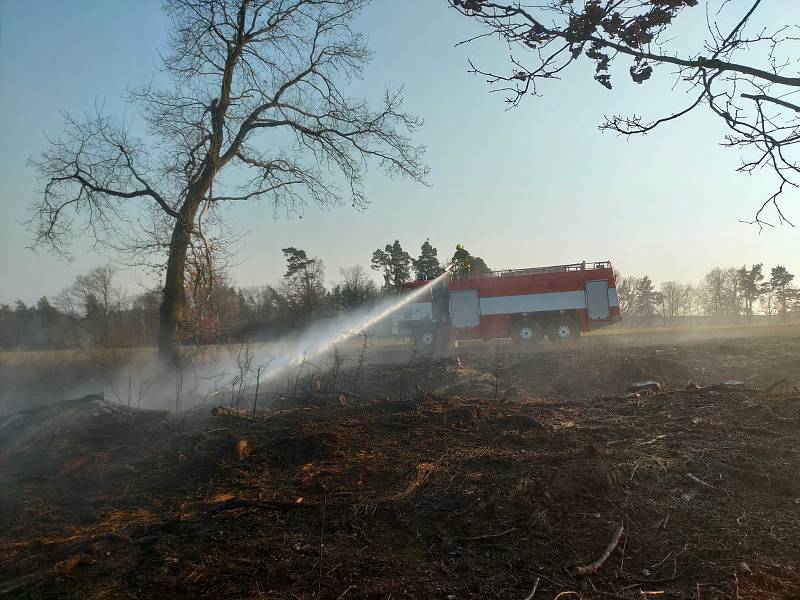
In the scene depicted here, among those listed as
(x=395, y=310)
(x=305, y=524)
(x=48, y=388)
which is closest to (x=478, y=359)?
(x=395, y=310)

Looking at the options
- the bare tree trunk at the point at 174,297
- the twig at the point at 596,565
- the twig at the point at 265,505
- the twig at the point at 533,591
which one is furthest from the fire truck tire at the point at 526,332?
the twig at the point at 533,591

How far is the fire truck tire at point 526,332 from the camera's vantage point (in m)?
23.9

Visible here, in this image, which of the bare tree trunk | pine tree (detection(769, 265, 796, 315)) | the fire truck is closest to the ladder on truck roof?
the fire truck

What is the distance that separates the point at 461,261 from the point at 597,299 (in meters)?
6.37

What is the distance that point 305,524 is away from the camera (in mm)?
3971

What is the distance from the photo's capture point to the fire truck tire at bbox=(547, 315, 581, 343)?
77.4 feet

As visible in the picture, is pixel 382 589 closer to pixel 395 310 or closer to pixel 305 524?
pixel 305 524

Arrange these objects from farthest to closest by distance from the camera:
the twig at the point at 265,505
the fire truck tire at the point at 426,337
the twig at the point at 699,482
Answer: the fire truck tire at the point at 426,337, the twig at the point at 699,482, the twig at the point at 265,505

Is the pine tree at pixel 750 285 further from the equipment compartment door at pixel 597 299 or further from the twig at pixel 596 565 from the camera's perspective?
the twig at pixel 596 565

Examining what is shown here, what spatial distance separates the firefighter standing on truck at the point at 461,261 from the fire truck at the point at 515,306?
36 cm

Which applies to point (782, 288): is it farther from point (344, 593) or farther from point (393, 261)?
point (344, 593)

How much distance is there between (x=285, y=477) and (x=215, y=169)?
33.4 feet

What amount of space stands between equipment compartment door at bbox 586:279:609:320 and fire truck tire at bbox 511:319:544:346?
2307 millimetres

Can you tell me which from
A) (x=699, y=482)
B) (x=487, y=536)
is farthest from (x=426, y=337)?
(x=487, y=536)
